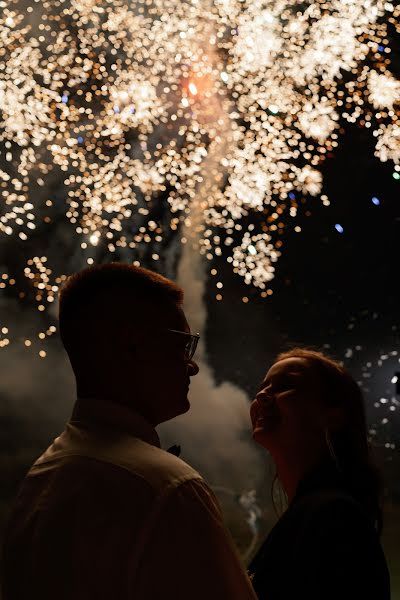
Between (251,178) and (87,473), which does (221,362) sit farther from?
(87,473)

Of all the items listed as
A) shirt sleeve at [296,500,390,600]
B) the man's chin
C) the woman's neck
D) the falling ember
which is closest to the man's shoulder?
the man's chin

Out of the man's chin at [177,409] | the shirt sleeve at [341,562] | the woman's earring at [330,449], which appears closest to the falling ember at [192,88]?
the woman's earring at [330,449]

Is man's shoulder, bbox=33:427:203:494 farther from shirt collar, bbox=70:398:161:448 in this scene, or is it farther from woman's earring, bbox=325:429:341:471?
woman's earring, bbox=325:429:341:471

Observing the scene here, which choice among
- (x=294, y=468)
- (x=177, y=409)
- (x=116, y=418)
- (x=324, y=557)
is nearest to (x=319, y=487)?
(x=294, y=468)

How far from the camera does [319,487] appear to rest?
1.68 m

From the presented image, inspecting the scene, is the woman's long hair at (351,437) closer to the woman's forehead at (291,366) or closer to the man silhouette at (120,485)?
the woman's forehead at (291,366)

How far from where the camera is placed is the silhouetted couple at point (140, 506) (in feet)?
2.85

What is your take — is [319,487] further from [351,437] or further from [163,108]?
[163,108]

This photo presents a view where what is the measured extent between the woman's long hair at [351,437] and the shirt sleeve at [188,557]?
0.88m

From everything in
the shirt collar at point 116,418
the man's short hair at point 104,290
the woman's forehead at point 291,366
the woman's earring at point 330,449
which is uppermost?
the man's short hair at point 104,290

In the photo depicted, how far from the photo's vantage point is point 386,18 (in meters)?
4.76

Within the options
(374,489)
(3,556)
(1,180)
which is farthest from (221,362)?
(3,556)

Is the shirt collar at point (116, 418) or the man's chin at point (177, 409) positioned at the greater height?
the shirt collar at point (116, 418)

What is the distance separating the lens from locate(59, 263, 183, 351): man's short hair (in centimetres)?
113
